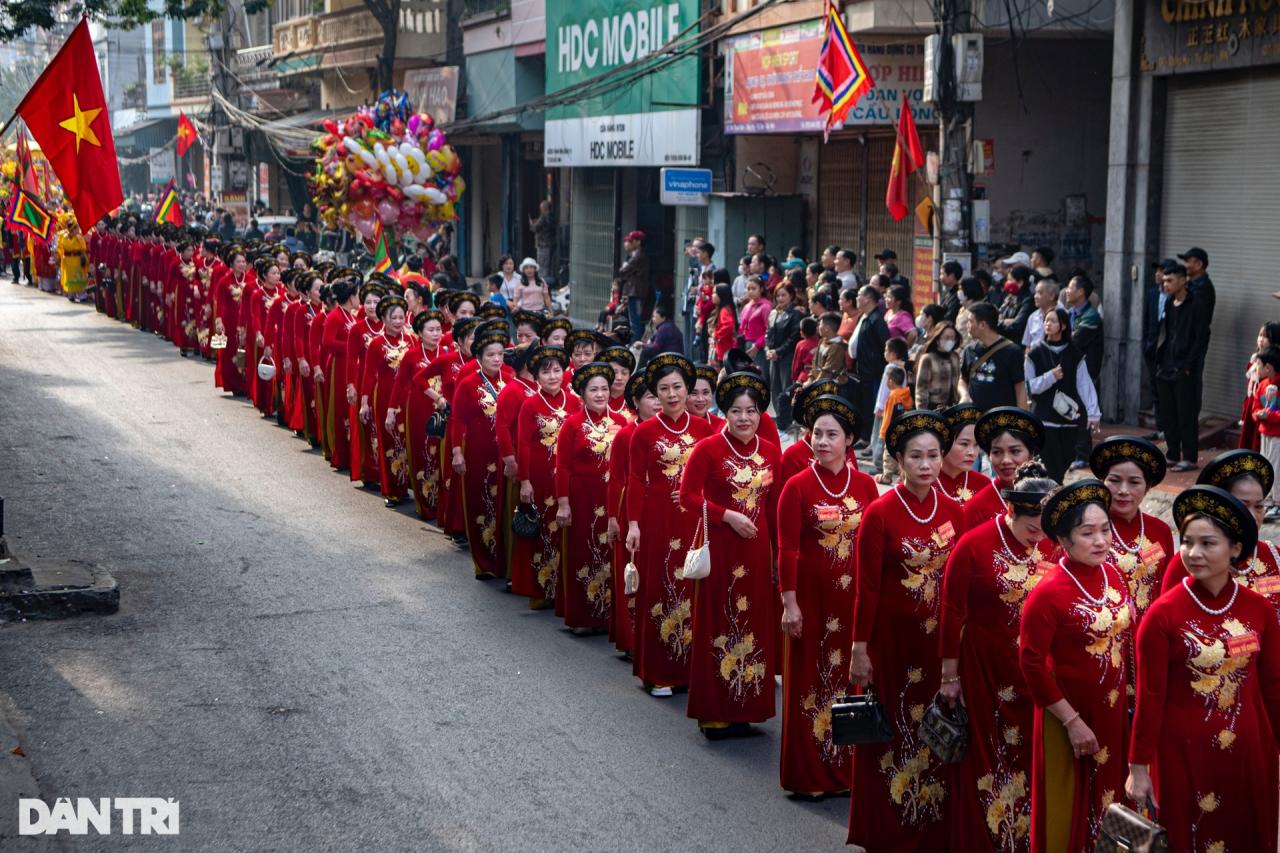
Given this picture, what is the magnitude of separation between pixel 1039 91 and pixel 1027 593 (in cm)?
1391

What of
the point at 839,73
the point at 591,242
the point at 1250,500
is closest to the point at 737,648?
the point at 1250,500

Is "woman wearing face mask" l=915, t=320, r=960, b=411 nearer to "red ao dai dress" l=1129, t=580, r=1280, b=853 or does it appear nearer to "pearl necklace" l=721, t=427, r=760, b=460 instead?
"pearl necklace" l=721, t=427, r=760, b=460

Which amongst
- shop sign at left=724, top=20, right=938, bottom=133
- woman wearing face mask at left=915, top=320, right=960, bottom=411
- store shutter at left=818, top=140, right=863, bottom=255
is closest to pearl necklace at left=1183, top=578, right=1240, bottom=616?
woman wearing face mask at left=915, top=320, right=960, bottom=411

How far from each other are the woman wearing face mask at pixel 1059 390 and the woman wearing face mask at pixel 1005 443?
6.12 metres

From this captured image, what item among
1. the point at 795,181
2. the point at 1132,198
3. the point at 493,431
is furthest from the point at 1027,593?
the point at 795,181

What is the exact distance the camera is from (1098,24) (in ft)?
56.6

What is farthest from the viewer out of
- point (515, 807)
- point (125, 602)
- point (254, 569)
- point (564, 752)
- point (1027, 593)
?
point (254, 569)

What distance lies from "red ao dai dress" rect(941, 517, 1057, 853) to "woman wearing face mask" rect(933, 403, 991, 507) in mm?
770

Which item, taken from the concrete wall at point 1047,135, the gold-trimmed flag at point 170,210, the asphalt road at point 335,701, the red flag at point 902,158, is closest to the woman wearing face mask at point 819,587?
the asphalt road at point 335,701

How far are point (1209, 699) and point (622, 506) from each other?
163 inches

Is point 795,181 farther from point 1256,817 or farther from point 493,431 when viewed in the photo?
point 1256,817

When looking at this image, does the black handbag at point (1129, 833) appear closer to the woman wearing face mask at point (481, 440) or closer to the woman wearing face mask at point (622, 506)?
the woman wearing face mask at point (622, 506)

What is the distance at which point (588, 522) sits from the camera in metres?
9.69

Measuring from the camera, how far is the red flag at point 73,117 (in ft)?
39.1
